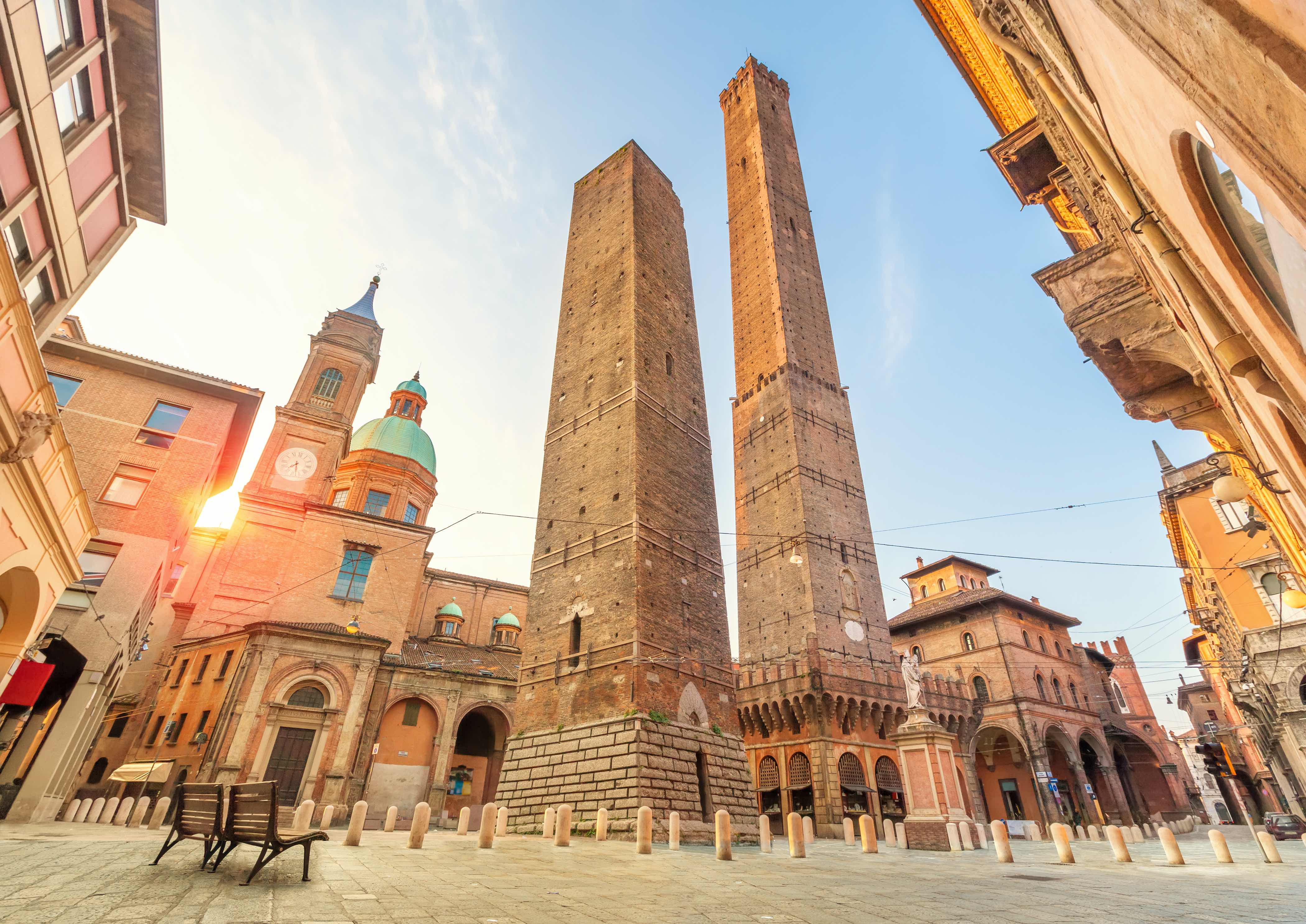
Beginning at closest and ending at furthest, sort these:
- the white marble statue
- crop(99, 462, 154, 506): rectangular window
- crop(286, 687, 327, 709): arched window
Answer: the white marble statue, crop(99, 462, 154, 506): rectangular window, crop(286, 687, 327, 709): arched window

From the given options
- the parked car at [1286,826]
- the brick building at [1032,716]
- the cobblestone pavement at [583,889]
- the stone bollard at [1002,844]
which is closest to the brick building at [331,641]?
the cobblestone pavement at [583,889]

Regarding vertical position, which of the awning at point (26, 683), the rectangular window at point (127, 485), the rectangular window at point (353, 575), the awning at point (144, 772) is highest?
the rectangular window at point (353, 575)

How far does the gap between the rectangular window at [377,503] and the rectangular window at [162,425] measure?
44.6 feet

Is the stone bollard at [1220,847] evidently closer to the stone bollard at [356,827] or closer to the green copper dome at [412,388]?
the stone bollard at [356,827]

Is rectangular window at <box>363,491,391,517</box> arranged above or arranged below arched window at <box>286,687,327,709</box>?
above

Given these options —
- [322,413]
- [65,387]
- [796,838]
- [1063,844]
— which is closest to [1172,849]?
[1063,844]

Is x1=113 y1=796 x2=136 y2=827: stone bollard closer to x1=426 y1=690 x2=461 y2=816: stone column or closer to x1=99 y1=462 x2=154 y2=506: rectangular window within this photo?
x1=99 y1=462 x2=154 y2=506: rectangular window

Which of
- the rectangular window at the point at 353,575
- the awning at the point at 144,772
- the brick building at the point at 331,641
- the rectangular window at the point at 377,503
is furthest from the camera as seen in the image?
the rectangular window at the point at 377,503

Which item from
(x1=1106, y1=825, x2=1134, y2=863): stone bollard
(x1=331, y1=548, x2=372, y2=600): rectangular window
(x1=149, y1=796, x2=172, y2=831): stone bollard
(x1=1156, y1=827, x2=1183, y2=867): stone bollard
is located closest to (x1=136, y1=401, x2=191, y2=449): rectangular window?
(x1=149, y1=796, x2=172, y2=831): stone bollard

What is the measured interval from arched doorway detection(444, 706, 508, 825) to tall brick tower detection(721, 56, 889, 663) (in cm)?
1169

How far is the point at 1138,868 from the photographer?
9.13 m

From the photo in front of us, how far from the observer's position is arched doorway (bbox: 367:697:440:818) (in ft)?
68.5

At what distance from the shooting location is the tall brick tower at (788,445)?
2709 cm

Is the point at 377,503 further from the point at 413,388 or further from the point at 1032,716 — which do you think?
the point at 1032,716
